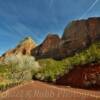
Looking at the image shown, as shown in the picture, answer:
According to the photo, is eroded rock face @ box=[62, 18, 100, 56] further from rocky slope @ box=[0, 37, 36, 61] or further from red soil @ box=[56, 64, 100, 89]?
red soil @ box=[56, 64, 100, 89]

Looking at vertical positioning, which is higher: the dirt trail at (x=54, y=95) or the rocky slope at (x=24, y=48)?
the rocky slope at (x=24, y=48)

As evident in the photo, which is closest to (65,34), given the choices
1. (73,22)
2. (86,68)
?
(73,22)

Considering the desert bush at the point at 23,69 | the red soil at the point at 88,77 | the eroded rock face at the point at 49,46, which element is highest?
the eroded rock face at the point at 49,46

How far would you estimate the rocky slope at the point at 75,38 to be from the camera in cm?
7531

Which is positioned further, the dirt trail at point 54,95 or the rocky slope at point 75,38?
the rocky slope at point 75,38

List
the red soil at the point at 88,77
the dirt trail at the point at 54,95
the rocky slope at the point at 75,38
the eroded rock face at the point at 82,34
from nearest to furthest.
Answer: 1. the dirt trail at the point at 54,95
2. the red soil at the point at 88,77
3. the eroded rock face at the point at 82,34
4. the rocky slope at the point at 75,38

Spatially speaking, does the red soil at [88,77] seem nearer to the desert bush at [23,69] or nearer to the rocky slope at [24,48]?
the desert bush at [23,69]

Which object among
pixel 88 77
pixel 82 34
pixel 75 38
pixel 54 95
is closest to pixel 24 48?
pixel 75 38

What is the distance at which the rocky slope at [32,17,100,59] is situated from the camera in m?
75.3

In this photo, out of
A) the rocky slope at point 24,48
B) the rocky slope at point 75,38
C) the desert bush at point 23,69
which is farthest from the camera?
the rocky slope at point 24,48

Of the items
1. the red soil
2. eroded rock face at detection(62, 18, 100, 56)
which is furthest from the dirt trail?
eroded rock face at detection(62, 18, 100, 56)

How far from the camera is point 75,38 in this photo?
82250mm

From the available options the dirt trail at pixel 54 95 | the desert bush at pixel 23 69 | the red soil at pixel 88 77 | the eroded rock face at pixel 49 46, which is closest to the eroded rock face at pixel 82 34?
the eroded rock face at pixel 49 46

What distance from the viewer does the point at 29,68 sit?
51031 mm
